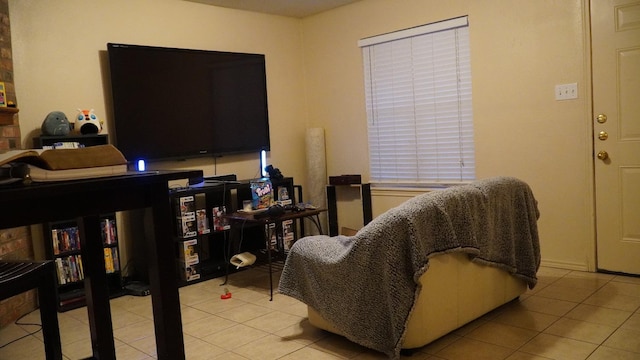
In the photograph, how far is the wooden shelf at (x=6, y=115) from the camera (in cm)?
303

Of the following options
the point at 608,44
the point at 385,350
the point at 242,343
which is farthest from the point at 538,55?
the point at 242,343

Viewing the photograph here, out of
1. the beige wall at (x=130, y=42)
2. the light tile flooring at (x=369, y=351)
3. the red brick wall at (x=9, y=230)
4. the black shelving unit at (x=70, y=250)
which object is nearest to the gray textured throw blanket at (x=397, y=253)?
the light tile flooring at (x=369, y=351)

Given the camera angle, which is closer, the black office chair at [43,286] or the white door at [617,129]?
the black office chair at [43,286]

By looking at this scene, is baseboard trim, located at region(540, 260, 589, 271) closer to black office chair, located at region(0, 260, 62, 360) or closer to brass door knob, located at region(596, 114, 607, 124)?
brass door knob, located at region(596, 114, 607, 124)

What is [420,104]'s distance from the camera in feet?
14.6

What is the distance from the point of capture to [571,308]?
9.61 feet

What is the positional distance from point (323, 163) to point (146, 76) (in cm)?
194

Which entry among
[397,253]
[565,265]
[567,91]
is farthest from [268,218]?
[567,91]

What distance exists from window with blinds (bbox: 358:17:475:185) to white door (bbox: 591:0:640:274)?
963mm

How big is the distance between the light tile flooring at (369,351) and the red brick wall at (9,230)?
11cm

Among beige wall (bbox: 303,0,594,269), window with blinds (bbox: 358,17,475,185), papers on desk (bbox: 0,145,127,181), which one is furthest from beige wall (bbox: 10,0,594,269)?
papers on desk (bbox: 0,145,127,181)

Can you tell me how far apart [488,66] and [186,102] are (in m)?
2.52

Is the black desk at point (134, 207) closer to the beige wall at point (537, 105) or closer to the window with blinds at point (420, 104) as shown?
the beige wall at point (537, 105)

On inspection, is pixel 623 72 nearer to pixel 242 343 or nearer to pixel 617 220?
pixel 617 220
